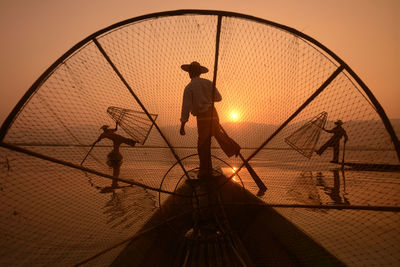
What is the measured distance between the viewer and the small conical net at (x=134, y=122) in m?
3.47

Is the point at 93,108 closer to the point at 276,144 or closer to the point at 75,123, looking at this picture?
the point at 75,123

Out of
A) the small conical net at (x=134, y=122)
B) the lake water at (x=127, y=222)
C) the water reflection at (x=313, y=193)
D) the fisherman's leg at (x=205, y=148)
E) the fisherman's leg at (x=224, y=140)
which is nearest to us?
the lake water at (x=127, y=222)

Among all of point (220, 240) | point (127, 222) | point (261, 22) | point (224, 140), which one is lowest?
point (127, 222)

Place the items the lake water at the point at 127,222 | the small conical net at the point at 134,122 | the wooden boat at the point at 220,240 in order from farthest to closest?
the small conical net at the point at 134,122, the lake water at the point at 127,222, the wooden boat at the point at 220,240

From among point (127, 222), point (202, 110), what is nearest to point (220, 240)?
point (202, 110)

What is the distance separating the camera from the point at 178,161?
3.08 metres

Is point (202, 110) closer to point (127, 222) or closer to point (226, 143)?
point (226, 143)

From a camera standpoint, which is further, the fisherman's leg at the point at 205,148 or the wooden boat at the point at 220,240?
the fisherman's leg at the point at 205,148

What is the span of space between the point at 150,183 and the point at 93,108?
1246 mm

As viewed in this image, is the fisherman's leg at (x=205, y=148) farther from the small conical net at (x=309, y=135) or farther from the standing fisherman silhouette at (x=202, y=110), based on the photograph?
the small conical net at (x=309, y=135)

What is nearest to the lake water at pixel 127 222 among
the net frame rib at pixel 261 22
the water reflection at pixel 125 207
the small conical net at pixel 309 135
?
the water reflection at pixel 125 207

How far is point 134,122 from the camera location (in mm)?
3990

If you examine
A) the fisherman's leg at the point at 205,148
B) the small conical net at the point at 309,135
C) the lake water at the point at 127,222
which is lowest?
the lake water at the point at 127,222

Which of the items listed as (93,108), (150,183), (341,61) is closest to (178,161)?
(150,183)
